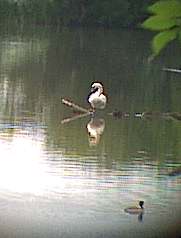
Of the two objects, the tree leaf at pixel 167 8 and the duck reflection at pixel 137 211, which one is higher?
the tree leaf at pixel 167 8

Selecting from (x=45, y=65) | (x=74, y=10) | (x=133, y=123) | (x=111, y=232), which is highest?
(x=74, y=10)

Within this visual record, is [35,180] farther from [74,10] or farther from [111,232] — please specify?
[74,10]

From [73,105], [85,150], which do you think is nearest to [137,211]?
[85,150]

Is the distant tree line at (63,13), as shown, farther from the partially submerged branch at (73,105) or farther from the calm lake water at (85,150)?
the partially submerged branch at (73,105)

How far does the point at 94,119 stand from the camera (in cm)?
445

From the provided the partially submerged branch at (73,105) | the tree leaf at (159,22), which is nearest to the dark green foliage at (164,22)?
the tree leaf at (159,22)

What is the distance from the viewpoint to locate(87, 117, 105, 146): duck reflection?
3851 millimetres

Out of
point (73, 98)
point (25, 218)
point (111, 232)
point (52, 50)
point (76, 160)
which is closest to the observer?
point (111, 232)

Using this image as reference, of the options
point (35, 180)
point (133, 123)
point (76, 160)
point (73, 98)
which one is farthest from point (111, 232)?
point (73, 98)

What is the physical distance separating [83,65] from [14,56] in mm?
710

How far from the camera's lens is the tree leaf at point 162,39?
27 cm

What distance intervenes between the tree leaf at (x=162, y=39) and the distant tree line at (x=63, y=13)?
585 centimetres

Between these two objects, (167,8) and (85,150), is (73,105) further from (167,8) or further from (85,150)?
(167,8)

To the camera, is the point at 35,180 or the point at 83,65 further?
the point at 83,65
